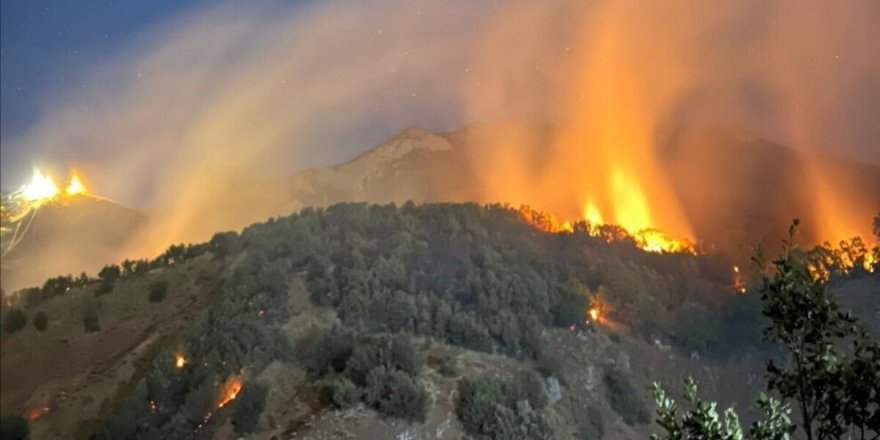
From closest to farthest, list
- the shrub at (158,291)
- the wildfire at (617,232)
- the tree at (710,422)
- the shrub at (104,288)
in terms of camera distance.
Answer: the tree at (710,422) → the shrub at (104,288) → the shrub at (158,291) → the wildfire at (617,232)

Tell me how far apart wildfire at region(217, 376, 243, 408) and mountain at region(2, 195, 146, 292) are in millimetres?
6326

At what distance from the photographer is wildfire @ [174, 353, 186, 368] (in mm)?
20902

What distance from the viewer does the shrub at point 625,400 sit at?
2375cm

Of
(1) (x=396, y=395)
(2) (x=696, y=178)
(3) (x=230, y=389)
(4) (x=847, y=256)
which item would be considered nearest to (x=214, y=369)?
(3) (x=230, y=389)

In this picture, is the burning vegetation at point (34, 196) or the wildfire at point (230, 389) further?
the wildfire at point (230, 389)

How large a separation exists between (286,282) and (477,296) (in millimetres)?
7934

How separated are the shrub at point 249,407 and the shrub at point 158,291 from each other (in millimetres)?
9121

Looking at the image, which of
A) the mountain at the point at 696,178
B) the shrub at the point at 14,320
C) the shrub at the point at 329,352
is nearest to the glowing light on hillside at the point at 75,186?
the shrub at the point at 14,320

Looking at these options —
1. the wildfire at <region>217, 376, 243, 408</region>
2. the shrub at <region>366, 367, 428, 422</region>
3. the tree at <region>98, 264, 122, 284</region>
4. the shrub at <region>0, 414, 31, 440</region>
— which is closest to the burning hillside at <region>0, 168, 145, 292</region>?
the tree at <region>98, 264, 122, 284</region>

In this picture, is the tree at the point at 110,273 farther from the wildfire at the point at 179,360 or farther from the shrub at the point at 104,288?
the wildfire at the point at 179,360

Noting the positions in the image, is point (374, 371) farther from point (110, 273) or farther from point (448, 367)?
point (110, 273)

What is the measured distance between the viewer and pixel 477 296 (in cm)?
2722

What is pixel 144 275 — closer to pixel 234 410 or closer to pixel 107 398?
pixel 107 398

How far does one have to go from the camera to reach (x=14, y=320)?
16.2m
